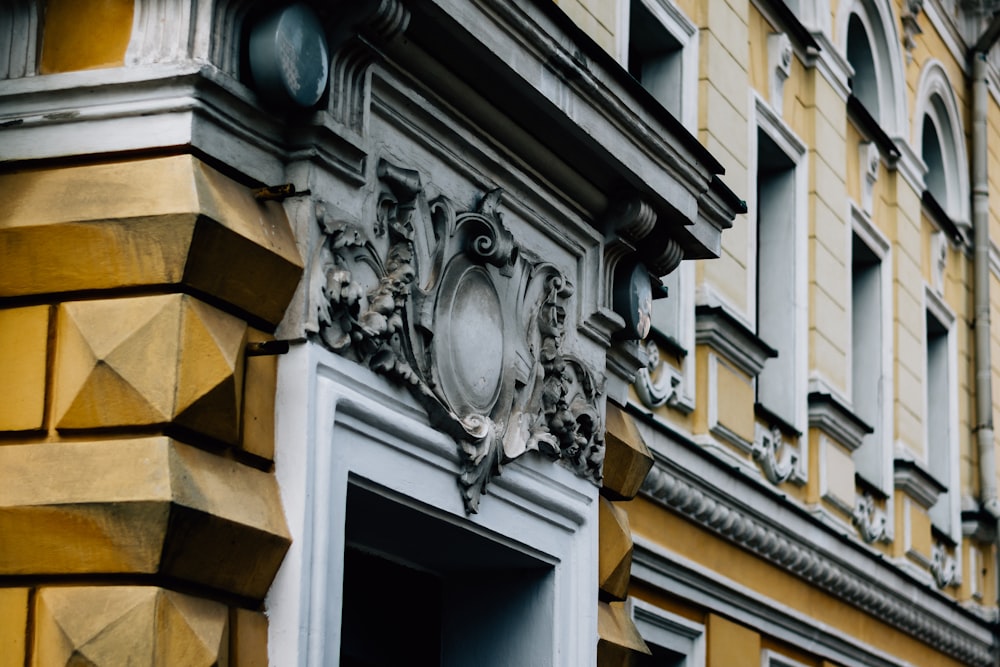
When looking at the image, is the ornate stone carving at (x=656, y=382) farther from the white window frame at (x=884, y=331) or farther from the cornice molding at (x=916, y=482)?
the cornice molding at (x=916, y=482)

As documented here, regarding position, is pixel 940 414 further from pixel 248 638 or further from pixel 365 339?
pixel 248 638

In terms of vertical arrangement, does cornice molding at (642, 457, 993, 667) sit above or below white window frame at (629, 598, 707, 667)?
above

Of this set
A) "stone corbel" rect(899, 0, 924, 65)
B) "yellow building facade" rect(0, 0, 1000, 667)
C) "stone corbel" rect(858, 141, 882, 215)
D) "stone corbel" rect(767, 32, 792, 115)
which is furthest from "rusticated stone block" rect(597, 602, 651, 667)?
"stone corbel" rect(899, 0, 924, 65)

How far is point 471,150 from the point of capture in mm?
6906

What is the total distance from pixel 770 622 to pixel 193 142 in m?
7.88

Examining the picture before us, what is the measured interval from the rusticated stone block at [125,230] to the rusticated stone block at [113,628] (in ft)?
2.80

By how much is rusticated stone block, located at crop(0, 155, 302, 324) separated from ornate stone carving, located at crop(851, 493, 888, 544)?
950 centimetres

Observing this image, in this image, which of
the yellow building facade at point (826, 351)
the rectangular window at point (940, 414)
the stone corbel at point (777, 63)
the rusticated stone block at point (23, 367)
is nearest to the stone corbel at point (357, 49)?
the rusticated stone block at point (23, 367)

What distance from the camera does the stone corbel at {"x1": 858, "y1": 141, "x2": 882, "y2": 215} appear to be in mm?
15344

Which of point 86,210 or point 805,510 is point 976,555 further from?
point 86,210

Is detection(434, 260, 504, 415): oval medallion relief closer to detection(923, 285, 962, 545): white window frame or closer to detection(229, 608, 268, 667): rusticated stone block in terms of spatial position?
detection(229, 608, 268, 667): rusticated stone block

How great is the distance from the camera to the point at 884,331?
1554 cm

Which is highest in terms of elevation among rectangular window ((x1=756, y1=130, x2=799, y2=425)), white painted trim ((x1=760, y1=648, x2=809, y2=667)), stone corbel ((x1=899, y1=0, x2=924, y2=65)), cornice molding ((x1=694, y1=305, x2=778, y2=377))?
stone corbel ((x1=899, y1=0, x2=924, y2=65))

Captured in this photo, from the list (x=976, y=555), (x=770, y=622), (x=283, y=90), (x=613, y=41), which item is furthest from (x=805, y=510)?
(x=283, y=90)
